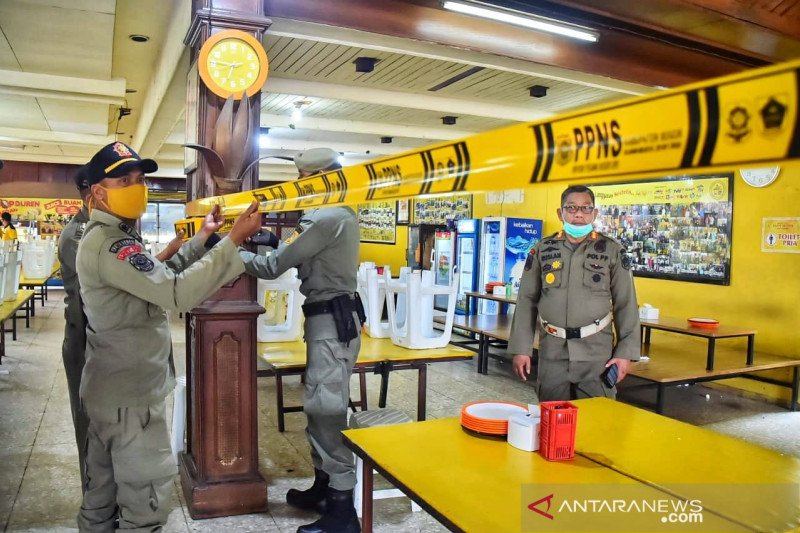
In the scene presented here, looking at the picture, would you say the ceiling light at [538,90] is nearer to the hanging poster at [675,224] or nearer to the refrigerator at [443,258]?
the hanging poster at [675,224]

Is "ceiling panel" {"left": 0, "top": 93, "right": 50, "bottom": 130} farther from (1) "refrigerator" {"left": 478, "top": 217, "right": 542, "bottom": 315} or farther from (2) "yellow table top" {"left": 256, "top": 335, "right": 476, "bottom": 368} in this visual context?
(1) "refrigerator" {"left": 478, "top": 217, "right": 542, "bottom": 315}

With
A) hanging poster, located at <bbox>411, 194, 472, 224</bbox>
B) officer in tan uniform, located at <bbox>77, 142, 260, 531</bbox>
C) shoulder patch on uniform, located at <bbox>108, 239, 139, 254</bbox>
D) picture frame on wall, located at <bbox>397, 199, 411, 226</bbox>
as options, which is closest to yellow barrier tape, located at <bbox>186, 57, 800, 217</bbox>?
officer in tan uniform, located at <bbox>77, 142, 260, 531</bbox>

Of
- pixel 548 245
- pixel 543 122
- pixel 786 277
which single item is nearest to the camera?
pixel 543 122

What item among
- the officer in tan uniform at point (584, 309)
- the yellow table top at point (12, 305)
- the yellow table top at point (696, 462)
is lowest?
the yellow table top at point (12, 305)

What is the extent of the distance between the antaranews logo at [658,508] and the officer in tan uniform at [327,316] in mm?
1492

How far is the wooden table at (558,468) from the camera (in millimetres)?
1527

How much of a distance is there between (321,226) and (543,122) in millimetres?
1810

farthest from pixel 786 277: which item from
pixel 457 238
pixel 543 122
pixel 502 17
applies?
pixel 543 122

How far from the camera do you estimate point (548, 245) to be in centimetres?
316

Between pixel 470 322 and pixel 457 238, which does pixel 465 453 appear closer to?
pixel 470 322

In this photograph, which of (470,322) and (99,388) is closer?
(99,388)

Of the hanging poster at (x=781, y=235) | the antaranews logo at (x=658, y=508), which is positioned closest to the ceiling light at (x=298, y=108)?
the hanging poster at (x=781, y=235)

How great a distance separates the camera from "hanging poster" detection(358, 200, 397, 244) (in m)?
14.0

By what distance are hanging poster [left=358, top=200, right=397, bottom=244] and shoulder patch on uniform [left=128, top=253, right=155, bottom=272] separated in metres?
11.6
